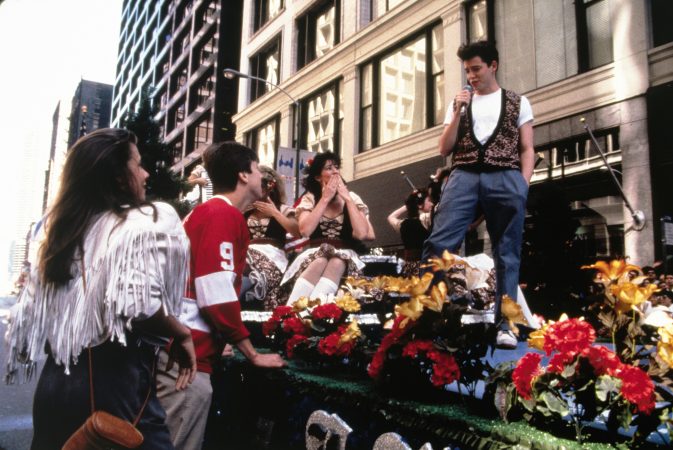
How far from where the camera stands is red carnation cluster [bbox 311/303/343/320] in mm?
Answer: 3072

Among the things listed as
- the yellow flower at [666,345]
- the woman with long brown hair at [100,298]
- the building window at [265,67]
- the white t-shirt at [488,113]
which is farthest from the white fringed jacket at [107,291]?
the building window at [265,67]

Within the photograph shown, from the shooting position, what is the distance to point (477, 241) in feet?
42.4

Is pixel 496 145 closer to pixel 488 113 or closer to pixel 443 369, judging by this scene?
pixel 488 113

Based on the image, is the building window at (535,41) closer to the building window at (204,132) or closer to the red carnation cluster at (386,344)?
the red carnation cluster at (386,344)

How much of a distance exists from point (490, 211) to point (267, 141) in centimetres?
2171

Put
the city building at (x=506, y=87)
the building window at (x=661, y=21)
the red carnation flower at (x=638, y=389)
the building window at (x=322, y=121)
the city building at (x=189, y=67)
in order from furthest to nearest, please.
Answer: the city building at (x=189, y=67) → the building window at (x=322, y=121) → the city building at (x=506, y=87) → the building window at (x=661, y=21) → the red carnation flower at (x=638, y=389)

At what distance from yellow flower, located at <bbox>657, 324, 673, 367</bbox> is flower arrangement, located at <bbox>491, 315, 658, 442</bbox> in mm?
69

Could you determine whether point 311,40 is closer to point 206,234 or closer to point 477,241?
point 477,241

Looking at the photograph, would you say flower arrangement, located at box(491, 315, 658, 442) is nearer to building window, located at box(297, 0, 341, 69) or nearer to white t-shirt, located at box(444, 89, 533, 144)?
white t-shirt, located at box(444, 89, 533, 144)

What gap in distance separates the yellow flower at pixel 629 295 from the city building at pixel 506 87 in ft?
13.3

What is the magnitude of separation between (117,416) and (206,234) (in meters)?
1.07

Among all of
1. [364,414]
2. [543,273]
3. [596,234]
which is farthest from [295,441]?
[596,234]

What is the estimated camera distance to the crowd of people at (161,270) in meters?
1.71

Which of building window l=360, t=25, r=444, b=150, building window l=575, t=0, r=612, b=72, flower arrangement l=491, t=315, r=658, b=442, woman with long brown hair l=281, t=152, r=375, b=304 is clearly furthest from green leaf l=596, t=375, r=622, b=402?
building window l=360, t=25, r=444, b=150
